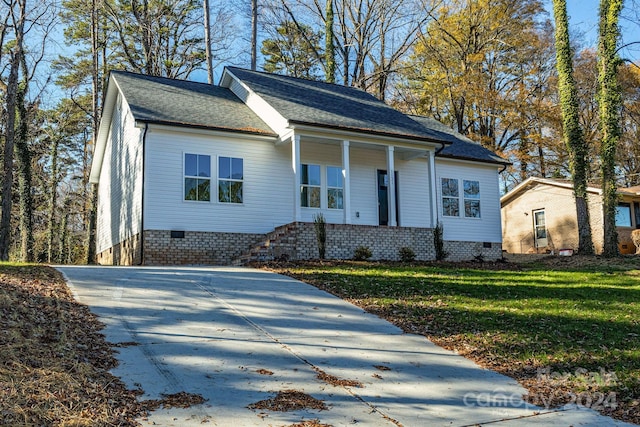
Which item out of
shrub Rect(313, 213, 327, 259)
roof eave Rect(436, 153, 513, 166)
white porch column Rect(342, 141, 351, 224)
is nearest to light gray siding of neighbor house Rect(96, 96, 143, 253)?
shrub Rect(313, 213, 327, 259)

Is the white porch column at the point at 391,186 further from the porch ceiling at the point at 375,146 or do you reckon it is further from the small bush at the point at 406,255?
the small bush at the point at 406,255

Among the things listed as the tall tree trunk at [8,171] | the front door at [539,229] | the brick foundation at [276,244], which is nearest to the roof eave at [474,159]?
the brick foundation at [276,244]

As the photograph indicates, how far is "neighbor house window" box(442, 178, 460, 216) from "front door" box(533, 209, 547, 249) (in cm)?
987

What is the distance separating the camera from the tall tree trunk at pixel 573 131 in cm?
1808

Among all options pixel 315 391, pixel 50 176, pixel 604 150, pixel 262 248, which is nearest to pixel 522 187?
pixel 604 150

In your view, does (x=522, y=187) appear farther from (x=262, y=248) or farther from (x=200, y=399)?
(x=200, y=399)

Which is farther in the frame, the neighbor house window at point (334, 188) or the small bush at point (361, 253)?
the neighbor house window at point (334, 188)

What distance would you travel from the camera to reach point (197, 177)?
48.8 ft

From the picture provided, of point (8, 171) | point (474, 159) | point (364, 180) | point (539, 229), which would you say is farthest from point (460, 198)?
point (8, 171)

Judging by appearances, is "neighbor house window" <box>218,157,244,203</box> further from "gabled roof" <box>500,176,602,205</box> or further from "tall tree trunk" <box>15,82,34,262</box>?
"gabled roof" <box>500,176,602,205</box>

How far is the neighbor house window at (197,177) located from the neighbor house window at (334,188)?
3.79 m

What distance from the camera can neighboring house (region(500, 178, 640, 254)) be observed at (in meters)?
25.3

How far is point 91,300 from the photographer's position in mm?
7895

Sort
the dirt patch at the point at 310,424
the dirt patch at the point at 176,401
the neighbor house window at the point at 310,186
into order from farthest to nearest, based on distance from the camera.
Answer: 1. the neighbor house window at the point at 310,186
2. the dirt patch at the point at 176,401
3. the dirt patch at the point at 310,424
